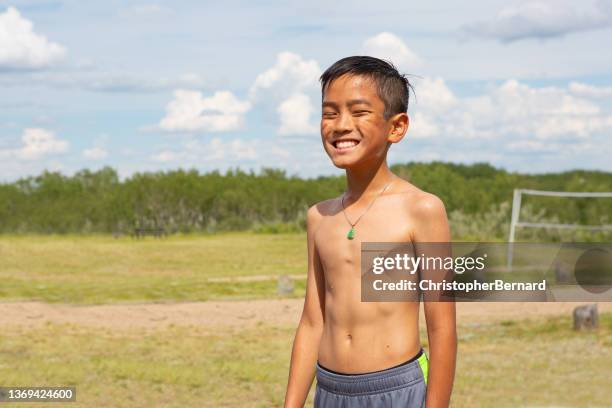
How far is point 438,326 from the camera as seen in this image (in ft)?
9.30

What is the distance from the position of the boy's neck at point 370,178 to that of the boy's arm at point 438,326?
19 cm

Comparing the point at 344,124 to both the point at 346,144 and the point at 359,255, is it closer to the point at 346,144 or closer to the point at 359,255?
the point at 346,144

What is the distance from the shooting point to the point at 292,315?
14.1 m

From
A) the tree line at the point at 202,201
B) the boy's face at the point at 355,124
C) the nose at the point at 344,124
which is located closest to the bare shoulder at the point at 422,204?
the boy's face at the point at 355,124

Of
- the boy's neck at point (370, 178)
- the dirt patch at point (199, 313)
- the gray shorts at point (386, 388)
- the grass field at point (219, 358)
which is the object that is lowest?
the dirt patch at point (199, 313)

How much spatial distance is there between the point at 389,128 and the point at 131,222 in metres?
37.4

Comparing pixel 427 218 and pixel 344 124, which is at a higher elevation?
pixel 344 124

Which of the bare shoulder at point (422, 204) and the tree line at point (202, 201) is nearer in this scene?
the bare shoulder at point (422, 204)

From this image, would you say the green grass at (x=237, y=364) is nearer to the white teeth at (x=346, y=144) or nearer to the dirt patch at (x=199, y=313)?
the dirt patch at (x=199, y=313)

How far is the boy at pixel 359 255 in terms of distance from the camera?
2.86 meters

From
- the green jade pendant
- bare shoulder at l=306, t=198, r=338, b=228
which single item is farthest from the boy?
bare shoulder at l=306, t=198, r=338, b=228

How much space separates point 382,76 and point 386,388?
97 centimetres

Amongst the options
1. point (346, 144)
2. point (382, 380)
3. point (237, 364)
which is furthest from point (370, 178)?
point (237, 364)

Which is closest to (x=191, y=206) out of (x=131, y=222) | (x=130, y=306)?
(x=131, y=222)
